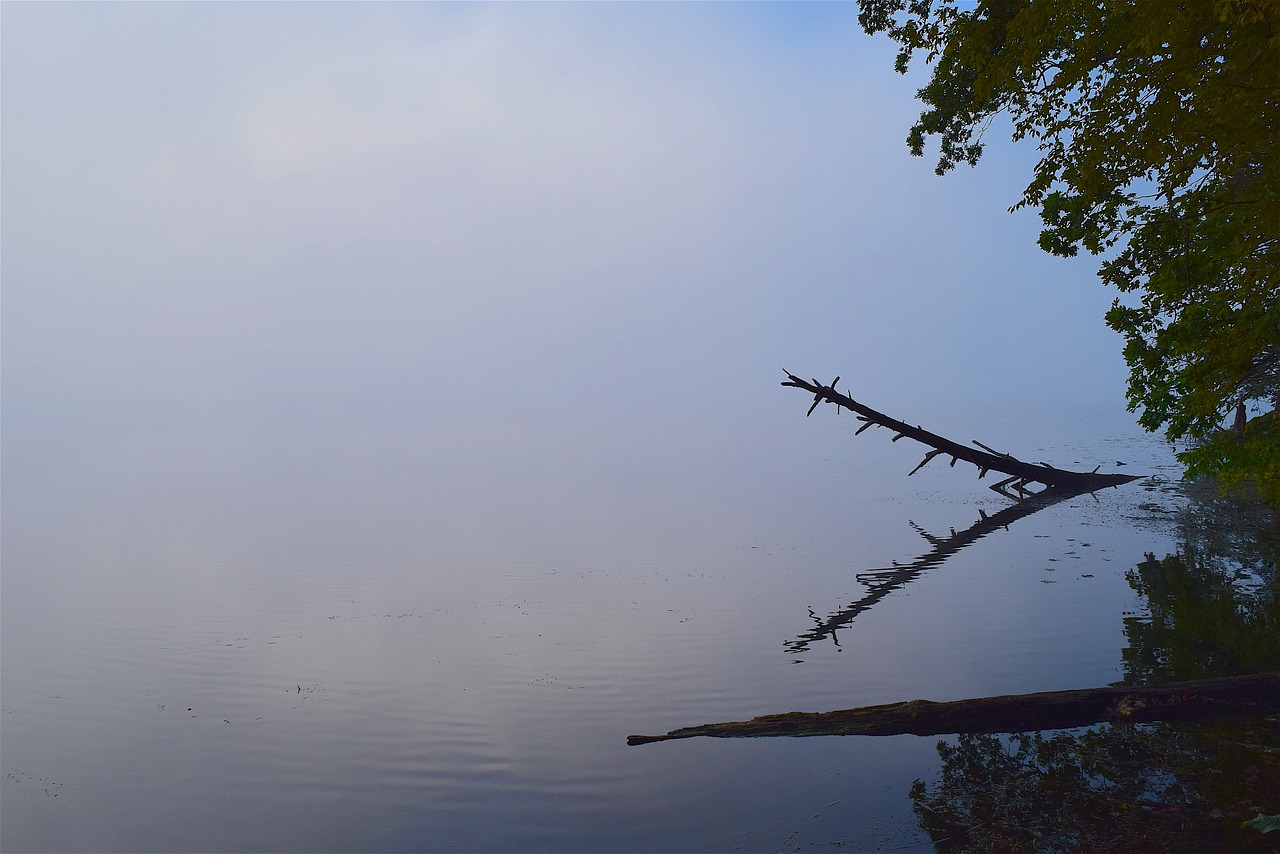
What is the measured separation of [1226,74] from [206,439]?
91.6 metres

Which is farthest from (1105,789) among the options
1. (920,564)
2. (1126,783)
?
(920,564)

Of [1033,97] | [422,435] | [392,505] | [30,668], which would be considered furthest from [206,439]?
[1033,97]

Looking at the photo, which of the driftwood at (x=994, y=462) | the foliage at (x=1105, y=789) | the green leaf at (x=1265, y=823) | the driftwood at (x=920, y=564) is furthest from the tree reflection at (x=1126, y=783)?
the driftwood at (x=994, y=462)

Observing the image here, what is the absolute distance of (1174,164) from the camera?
10.8 meters

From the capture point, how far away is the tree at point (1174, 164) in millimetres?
9484

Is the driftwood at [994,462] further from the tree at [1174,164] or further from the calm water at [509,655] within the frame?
the tree at [1174,164]

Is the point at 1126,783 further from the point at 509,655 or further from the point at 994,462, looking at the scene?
the point at 994,462

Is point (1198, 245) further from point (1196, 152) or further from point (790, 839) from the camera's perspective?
point (790, 839)

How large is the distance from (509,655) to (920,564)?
1244 centimetres

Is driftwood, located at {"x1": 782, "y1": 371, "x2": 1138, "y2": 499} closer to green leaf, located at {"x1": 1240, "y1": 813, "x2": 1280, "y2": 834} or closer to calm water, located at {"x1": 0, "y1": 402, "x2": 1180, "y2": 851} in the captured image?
calm water, located at {"x1": 0, "y1": 402, "x2": 1180, "y2": 851}

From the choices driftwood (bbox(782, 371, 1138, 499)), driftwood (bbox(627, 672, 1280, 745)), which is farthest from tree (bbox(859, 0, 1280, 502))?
driftwood (bbox(782, 371, 1138, 499))

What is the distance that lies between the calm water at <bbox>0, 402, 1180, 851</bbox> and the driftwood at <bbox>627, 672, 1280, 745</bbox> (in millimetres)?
429

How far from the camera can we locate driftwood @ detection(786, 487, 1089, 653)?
17312 millimetres

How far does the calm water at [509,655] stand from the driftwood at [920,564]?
0.16m
